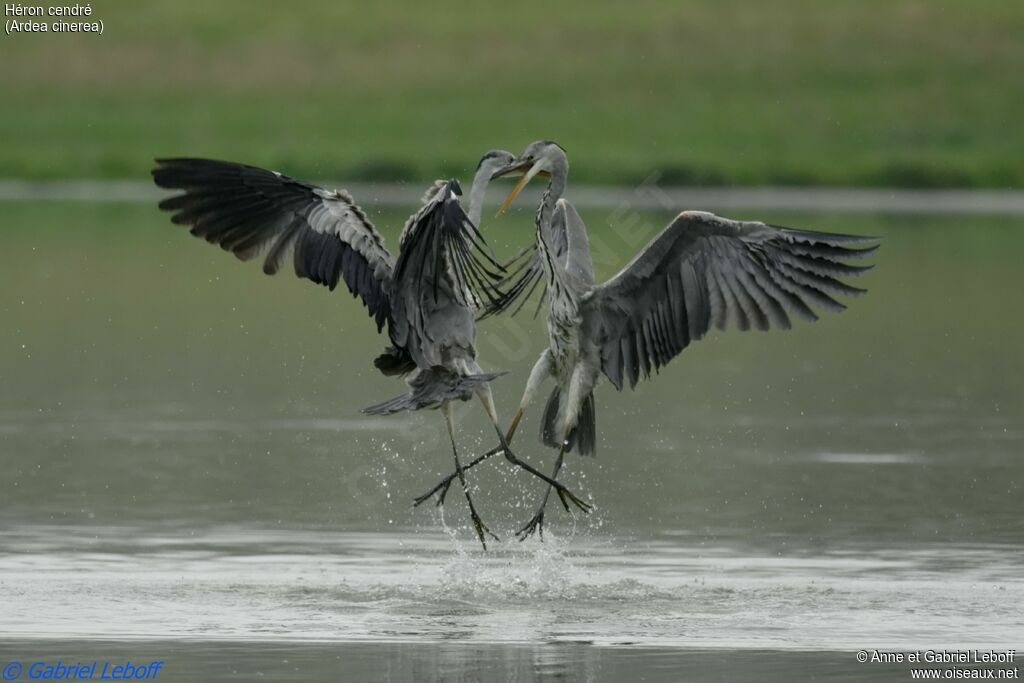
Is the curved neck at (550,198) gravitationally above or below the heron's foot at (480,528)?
above

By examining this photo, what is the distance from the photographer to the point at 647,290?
1139cm

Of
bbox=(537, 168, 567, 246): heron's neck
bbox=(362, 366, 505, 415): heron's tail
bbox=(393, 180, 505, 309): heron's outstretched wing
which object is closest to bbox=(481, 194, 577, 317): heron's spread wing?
bbox=(537, 168, 567, 246): heron's neck

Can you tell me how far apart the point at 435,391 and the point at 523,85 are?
1845 inches

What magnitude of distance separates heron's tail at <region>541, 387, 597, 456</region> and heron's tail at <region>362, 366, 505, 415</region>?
2.10ft

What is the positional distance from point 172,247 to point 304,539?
1746cm

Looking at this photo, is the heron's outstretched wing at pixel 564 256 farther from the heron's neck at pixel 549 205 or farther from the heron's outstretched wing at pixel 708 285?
the heron's outstretched wing at pixel 708 285

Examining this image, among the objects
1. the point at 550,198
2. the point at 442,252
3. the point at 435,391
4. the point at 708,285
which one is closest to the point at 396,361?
the point at 435,391

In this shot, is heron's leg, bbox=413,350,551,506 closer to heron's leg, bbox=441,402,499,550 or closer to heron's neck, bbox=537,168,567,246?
heron's leg, bbox=441,402,499,550

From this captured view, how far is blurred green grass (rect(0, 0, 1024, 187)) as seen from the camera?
4812 centimetres

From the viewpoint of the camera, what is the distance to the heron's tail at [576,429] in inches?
456

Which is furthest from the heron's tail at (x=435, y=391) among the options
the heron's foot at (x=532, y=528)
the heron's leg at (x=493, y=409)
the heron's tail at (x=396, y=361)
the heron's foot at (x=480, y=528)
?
the heron's foot at (x=532, y=528)

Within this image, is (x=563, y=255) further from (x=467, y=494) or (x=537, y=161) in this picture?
(x=467, y=494)

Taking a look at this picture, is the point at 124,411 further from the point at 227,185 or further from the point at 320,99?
the point at 320,99

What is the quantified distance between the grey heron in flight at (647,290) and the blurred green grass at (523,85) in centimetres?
2984
